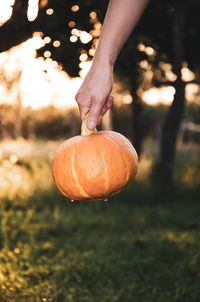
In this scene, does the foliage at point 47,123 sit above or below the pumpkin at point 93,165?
below

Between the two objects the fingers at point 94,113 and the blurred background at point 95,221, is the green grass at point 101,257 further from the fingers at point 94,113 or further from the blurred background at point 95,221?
the fingers at point 94,113

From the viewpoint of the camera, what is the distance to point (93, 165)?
4.76 feet

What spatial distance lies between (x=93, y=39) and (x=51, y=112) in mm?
20483

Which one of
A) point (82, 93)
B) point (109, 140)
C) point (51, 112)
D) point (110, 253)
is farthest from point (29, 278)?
point (51, 112)

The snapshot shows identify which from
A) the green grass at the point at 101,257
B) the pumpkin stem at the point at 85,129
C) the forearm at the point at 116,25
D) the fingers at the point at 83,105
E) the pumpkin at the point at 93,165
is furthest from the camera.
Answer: the green grass at the point at 101,257

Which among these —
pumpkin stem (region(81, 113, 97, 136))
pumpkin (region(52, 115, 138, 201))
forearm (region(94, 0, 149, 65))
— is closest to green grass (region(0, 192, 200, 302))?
pumpkin (region(52, 115, 138, 201))

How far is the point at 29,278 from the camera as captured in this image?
91.8 inches

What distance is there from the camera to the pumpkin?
144cm

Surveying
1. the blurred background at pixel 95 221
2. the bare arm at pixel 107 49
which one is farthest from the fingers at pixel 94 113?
the blurred background at pixel 95 221

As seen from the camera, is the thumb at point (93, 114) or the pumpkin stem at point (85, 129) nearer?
the thumb at point (93, 114)

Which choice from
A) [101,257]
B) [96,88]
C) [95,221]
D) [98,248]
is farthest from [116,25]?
[95,221]

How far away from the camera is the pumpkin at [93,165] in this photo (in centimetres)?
144

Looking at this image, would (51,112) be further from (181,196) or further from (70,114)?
(181,196)

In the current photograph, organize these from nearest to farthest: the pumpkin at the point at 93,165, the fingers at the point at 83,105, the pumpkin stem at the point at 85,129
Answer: the fingers at the point at 83,105 < the pumpkin stem at the point at 85,129 < the pumpkin at the point at 93,165
